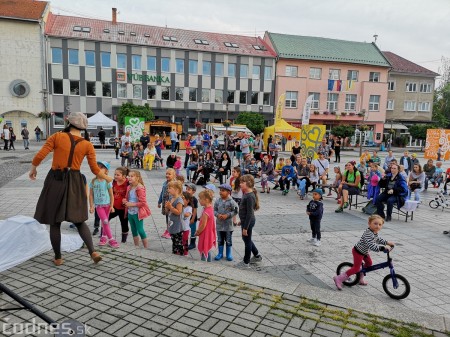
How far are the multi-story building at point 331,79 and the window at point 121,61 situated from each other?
696 inches

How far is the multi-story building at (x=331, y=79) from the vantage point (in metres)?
43.9

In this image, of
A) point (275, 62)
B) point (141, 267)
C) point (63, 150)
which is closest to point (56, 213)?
point (63, 150)

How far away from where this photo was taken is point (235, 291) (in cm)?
452

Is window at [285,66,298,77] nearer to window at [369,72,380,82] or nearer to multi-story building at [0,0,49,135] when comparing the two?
window at [369,72,380,82]

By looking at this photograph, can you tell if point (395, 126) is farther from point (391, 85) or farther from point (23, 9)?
point (23, 9)

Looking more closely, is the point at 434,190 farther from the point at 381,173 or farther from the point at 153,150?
the point at 153,150

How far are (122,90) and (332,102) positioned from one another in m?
25.4

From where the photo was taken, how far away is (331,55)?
148ft

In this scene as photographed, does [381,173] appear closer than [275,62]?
Yes

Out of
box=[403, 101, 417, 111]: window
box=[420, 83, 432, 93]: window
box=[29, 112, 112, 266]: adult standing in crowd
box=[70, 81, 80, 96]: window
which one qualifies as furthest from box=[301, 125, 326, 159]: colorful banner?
box=[420, 83, 432, 93]: window

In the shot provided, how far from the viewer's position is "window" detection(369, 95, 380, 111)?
46.7 m

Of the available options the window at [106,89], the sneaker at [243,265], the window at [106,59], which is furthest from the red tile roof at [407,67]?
the sneaker at [243,265]

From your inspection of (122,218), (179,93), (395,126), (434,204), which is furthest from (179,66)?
(122,218)

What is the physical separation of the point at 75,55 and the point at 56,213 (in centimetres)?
3748
